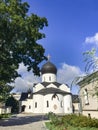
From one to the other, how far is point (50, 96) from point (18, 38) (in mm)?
45774

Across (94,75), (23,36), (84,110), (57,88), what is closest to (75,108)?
(57,88)

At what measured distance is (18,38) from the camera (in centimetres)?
2512

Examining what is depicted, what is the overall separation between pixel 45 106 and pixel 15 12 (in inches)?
1910

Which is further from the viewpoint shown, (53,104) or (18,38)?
(53,104)

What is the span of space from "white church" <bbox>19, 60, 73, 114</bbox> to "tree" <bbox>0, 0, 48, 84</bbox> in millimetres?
40581

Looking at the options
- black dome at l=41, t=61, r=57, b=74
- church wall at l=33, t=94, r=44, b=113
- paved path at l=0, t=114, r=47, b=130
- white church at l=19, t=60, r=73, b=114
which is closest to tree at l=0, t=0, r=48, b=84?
paved path at l=0, t=114, r=47, b=130

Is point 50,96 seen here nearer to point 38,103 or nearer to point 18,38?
point 38,103

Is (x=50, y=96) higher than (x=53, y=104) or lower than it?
higher

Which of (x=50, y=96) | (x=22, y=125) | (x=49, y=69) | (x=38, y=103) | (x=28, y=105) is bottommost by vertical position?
(x=22, y=125)

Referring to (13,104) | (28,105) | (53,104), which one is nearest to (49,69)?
(53,104)

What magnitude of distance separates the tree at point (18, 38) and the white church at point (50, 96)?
40.6 meters

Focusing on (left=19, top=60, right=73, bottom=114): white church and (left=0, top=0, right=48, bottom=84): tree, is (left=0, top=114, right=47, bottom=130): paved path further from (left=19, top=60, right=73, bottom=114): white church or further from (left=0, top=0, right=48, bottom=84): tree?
(left=19, top=60, right=73, bottom=114): white church

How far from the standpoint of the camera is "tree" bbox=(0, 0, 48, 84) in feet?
77.1

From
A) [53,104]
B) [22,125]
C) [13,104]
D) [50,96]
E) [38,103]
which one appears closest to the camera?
[22,125]
